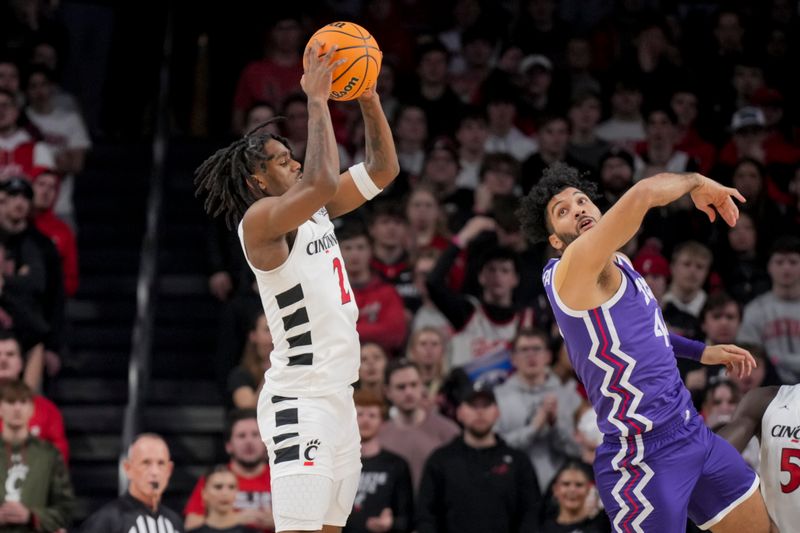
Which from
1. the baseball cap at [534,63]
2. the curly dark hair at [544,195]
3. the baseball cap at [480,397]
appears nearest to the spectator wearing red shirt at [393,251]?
the baseball cap at [480,397]

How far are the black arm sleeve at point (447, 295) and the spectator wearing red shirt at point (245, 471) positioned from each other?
1.69 meters

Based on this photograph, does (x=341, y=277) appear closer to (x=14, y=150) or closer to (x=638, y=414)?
(x=638, y=414)

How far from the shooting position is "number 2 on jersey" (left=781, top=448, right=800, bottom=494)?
22.5 feet

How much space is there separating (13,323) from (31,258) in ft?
1.70

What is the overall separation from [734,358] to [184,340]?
625 centimetres

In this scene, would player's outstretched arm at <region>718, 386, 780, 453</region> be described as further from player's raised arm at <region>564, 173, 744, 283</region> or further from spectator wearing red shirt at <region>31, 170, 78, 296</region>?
spectator wearing red shirt at <region>31, 170, 78, 296</region>

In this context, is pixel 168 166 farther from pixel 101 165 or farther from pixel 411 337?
pixel 411 337

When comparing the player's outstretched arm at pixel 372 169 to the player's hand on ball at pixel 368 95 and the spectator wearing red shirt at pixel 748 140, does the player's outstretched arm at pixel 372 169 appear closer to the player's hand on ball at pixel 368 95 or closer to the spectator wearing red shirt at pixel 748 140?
the player's hand on ball at pixel 368 95

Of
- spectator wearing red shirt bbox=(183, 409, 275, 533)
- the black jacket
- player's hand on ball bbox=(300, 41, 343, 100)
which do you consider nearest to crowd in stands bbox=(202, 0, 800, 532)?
the black jacket

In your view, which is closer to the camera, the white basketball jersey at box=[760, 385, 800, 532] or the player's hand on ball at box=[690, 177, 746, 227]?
the player's hand on ball at box=[690, 177, 746, 227]

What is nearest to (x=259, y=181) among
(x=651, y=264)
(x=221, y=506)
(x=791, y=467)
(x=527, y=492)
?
(x=791, y=467)

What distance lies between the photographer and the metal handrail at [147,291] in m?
10.9

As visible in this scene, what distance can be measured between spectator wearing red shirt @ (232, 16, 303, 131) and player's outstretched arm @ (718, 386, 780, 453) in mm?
6554

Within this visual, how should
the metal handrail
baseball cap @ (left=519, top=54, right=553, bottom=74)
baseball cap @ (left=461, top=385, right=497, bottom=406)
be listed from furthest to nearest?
baseball cap @ (left=519, top=54, right=553, bottom=74)
the metal handrail
baseball cap @ (left=461, top=385, right=497, bottom=406)
